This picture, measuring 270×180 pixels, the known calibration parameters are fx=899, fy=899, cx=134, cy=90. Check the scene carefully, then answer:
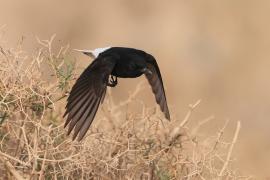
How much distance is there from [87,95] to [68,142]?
384 mm

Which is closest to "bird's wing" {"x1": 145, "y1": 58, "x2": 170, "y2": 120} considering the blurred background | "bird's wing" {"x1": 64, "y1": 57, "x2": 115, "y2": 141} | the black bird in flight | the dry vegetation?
the black bird in flight

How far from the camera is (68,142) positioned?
12.1 feet

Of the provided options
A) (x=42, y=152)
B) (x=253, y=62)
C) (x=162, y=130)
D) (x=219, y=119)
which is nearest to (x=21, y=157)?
(x=42, y=152)

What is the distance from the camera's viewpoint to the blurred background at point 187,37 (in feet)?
39.4

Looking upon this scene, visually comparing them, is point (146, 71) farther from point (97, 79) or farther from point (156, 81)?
point (156, 81)

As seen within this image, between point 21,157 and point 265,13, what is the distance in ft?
37.5

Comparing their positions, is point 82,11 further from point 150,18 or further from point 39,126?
point 39,126

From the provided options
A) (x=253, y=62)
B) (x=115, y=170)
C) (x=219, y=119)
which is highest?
(x=253, y=62)

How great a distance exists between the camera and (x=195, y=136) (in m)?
A: 3.98

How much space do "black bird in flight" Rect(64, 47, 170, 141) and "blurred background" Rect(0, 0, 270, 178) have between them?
676 centimetres

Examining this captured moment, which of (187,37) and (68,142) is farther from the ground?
(187,37)

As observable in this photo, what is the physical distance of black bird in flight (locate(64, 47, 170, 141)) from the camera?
3742mm

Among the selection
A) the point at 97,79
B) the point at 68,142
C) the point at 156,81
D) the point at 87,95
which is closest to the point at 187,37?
the point at 156,81

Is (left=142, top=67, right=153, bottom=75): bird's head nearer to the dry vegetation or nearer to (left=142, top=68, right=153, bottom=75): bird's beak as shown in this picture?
(left=142, top=68, right=153, bottom=75): bird's beak
